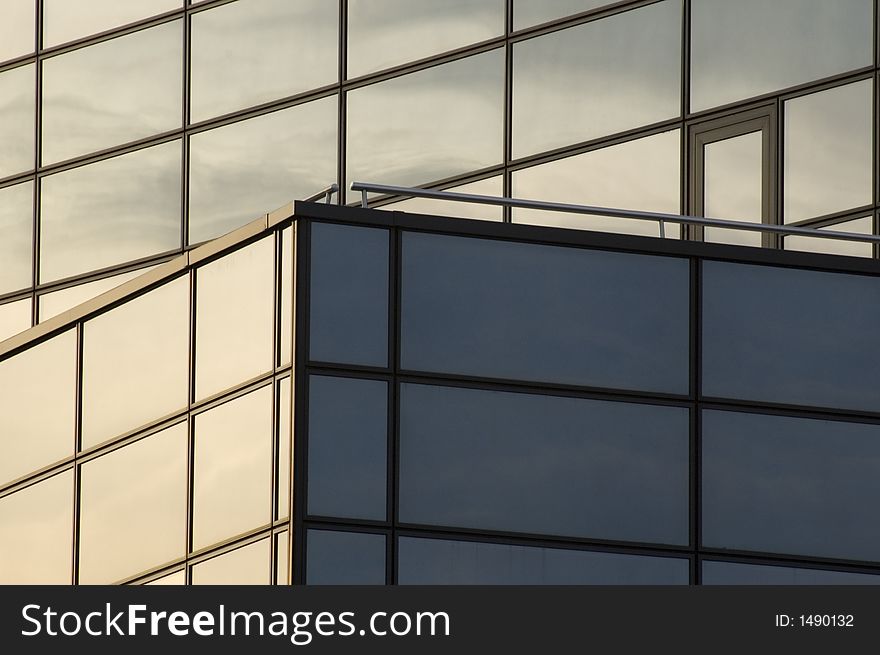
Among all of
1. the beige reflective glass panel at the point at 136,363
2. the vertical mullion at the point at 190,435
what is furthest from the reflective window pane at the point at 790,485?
the beige reflective glass panel at the point at 136,363

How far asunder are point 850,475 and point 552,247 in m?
3.92

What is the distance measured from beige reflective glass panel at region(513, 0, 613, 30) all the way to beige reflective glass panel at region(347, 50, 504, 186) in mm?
531

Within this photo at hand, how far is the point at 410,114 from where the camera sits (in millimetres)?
31719

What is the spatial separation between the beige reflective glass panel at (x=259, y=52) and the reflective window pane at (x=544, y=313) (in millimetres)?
10149

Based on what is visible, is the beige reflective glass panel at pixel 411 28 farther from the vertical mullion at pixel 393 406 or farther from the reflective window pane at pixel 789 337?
the vertical mullion at pixel 393 406

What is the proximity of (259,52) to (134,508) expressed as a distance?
1089cm

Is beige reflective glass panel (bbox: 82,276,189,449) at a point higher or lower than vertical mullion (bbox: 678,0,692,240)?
lower

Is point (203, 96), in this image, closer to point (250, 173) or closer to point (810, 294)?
point (250, 173)

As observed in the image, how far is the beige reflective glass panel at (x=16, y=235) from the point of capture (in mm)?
35906

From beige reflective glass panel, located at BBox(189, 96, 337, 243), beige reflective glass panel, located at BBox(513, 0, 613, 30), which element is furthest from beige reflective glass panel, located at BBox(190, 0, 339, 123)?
beige reflective glass panel, located at BBox(513, 0, 613, 30)

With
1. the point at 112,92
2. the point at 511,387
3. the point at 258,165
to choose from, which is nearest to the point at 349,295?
the point at 511,387

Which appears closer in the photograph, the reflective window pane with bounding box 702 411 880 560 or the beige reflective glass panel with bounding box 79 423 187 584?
the reflective window pane with bounding box 702 411 880 560

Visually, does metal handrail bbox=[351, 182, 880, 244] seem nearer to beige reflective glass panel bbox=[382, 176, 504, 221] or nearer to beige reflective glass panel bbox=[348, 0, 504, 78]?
beige reflective glass panel bbox=[382, 176, 504, 221]

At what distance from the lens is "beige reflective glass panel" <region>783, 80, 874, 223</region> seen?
27891mm
